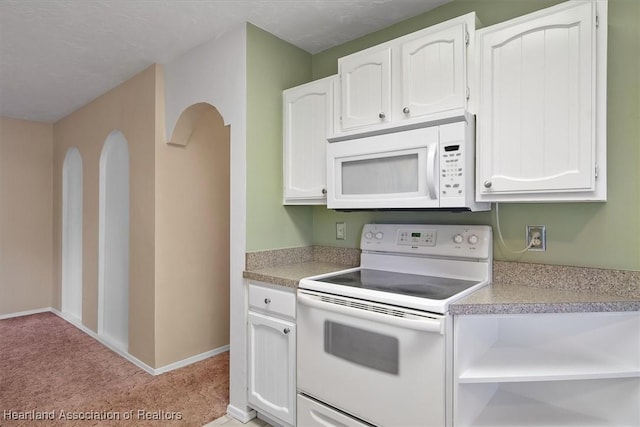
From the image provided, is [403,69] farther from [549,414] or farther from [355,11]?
[549,414]

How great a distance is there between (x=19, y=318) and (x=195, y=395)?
3.22 meters

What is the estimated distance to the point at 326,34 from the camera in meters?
2.38

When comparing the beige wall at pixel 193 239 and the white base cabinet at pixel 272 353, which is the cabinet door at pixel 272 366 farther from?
the beige wall at pixel 193 239

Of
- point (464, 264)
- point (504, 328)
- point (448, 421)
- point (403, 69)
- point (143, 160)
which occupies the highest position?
point (403, 69)

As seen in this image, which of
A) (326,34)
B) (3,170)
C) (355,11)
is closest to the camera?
(355,11)

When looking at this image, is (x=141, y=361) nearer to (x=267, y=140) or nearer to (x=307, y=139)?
(x=267, y=140)

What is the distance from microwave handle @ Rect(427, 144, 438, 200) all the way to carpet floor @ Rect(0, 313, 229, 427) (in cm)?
184

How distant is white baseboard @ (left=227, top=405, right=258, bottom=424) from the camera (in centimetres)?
220

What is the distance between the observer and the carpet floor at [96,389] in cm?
225

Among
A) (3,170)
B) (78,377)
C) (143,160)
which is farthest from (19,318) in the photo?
(143,160)

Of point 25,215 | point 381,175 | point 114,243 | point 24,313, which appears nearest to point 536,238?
point 381,175

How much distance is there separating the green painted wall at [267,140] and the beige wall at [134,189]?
3.21 feet

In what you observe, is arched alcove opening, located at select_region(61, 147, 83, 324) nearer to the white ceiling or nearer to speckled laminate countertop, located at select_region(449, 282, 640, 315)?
the white ceiling

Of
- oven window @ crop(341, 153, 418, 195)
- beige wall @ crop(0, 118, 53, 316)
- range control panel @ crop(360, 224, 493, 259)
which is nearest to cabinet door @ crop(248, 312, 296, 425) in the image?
range control panel @ crop(360, 224, 493, 259)
